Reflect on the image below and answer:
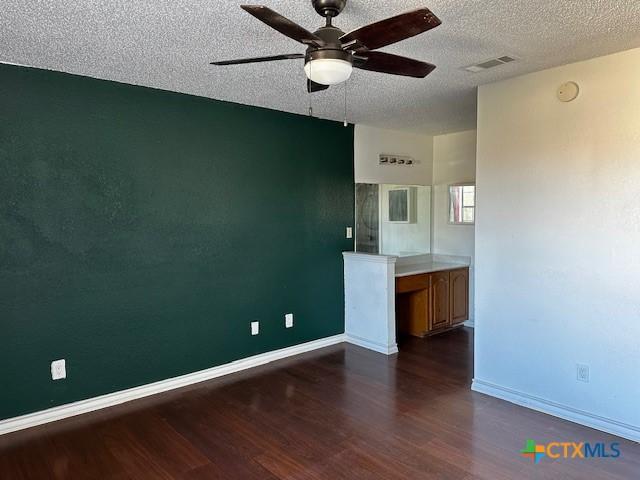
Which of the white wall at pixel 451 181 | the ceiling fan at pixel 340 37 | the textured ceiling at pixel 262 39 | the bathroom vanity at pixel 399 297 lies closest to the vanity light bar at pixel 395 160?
the white wall at pixel 451 181

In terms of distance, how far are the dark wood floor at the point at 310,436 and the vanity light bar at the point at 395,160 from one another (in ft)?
8.08

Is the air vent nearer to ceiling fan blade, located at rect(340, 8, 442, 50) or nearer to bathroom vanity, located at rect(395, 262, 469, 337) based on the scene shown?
ceiling fan blade, located at rect(340, 8, 442, 50)

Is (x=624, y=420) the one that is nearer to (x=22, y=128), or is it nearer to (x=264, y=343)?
(x=264, y=343)

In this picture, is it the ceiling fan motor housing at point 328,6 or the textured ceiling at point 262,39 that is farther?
the textured ceiling at point 262,39

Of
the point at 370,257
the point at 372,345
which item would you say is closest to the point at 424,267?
the point at 370,257

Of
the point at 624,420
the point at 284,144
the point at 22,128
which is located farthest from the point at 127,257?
the point at 624,420

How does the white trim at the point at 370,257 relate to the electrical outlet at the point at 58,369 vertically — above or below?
above

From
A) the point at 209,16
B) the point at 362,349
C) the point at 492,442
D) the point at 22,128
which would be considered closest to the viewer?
the point at 209,16

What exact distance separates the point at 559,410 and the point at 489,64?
239 cm

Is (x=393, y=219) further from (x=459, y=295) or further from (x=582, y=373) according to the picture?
(x=582, y=373)

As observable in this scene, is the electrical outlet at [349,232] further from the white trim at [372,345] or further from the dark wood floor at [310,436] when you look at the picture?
the dark wood floor at [310,436]

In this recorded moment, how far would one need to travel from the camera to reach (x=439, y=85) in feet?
11.0

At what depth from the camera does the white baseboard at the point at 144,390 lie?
9.63 feet

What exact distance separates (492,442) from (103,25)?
320cm
